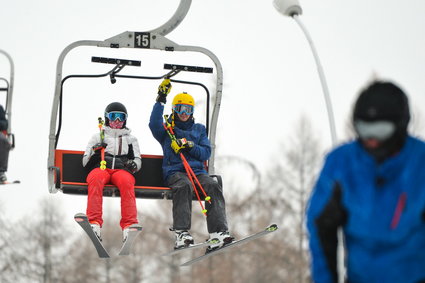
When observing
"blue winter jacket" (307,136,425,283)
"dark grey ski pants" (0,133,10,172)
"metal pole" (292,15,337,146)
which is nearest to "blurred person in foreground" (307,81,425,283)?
"blue winter jacket" (307,136,425,283)

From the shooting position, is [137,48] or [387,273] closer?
[387,273]

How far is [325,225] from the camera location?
14.2ft

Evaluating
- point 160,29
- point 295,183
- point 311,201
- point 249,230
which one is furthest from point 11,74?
point 295,183

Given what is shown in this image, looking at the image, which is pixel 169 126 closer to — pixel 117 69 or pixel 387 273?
pixel 117 69

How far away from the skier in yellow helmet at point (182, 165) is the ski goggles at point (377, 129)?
272 inches

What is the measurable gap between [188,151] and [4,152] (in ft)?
15.2

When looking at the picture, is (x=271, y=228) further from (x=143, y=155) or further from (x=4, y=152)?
(x=4, y=152)

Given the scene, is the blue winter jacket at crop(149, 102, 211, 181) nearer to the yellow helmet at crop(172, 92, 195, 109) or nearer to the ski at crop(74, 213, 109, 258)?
the yellow helmet at crop(172, 92, 195, 109)

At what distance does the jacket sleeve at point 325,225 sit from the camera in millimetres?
4316

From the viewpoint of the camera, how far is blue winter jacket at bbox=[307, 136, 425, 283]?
4.17m

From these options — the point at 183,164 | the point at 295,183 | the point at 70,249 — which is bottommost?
the point at 70,249

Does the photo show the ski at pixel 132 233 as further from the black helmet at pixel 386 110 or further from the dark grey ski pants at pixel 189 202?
the black helmet at pixel 386 110

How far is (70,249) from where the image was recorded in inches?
1905

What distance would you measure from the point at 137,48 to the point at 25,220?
38026mm
